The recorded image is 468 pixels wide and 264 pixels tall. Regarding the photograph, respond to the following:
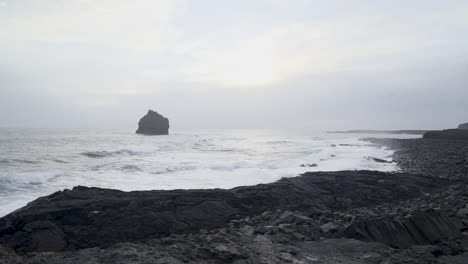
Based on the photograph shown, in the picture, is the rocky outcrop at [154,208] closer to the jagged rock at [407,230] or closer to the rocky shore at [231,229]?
the rocky shore at [231,229]

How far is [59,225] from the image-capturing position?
823 cm

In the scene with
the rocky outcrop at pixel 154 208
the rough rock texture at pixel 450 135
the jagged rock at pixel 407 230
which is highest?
the rough rock texture at pixel 450 135

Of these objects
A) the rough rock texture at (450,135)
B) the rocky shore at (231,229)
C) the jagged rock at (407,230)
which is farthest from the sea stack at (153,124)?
the jagged rock at (407,230)

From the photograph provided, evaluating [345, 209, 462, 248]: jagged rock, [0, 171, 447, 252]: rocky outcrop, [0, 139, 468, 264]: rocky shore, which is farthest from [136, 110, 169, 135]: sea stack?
[345, 209, 462, 248]: jagged rock

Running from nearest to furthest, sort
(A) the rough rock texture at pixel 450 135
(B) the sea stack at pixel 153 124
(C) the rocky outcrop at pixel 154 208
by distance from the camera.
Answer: (C) the rocky outcrop at pixel 154 208
(A) the rough rock texture at pixel 450 135
(B) the sea stack at pixel 153 124

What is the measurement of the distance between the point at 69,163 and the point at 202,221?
2086 centimetres

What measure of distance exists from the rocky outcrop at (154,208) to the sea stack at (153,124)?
95.8 meters

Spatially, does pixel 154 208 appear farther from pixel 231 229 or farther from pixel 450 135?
pixel 450 135

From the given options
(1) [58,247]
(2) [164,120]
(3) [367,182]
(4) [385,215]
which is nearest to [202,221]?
(1) [58,247]

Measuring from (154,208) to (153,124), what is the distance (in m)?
99.1

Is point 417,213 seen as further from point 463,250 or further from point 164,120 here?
point 164,120

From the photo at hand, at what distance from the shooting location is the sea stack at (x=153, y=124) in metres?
105

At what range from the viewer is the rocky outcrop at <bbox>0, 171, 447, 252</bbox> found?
7.76 meters

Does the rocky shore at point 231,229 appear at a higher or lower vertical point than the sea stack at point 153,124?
lower
